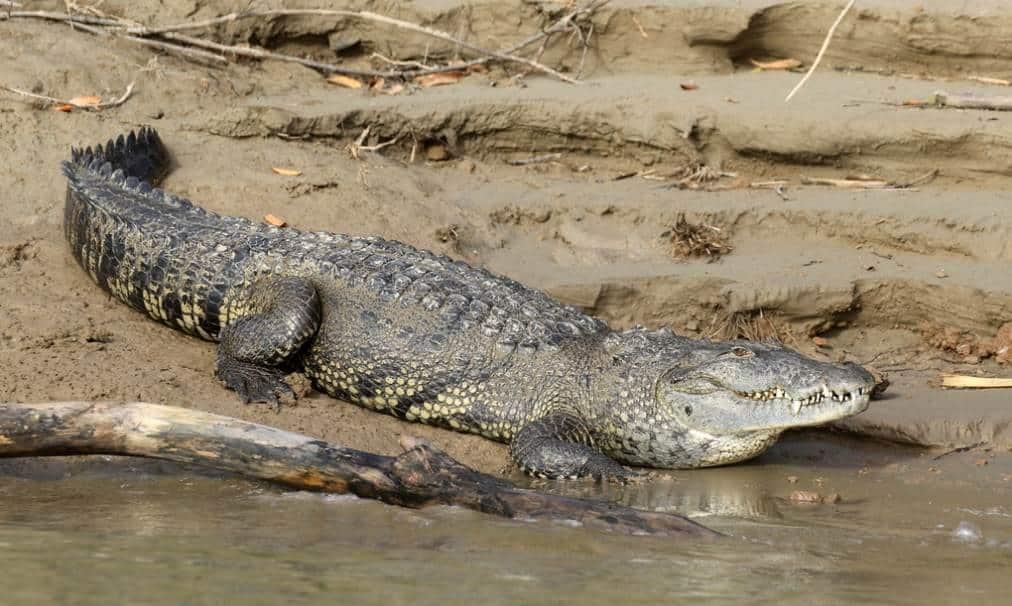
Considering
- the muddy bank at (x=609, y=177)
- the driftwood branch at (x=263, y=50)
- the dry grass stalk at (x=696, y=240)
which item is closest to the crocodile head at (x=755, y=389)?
the muddy bank at (x=609, y=177)

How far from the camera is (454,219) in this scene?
818 centimetres

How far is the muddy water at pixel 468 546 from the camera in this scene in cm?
407

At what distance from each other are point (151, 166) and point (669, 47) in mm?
3536

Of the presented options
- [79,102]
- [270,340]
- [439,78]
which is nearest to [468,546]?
[270,340]

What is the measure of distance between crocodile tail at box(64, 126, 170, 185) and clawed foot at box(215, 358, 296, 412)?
1.67m

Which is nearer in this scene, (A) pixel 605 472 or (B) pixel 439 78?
(A) pixel 605 472

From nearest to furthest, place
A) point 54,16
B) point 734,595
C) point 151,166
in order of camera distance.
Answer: point 734,595
point 151,166
point 54,16

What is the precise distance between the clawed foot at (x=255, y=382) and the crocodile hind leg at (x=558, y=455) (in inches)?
43.5

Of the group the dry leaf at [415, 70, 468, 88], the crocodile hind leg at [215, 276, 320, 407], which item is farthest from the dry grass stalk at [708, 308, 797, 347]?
the dry leaf at [415, 70, 468, 88]

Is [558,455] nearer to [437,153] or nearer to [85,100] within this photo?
[437,153]

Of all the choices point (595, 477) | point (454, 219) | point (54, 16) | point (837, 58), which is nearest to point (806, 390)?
point (595, 477)

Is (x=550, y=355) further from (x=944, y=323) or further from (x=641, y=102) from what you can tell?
(x=641, y=102)

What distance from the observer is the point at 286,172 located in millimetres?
8305

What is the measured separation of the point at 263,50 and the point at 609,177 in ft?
8.55
